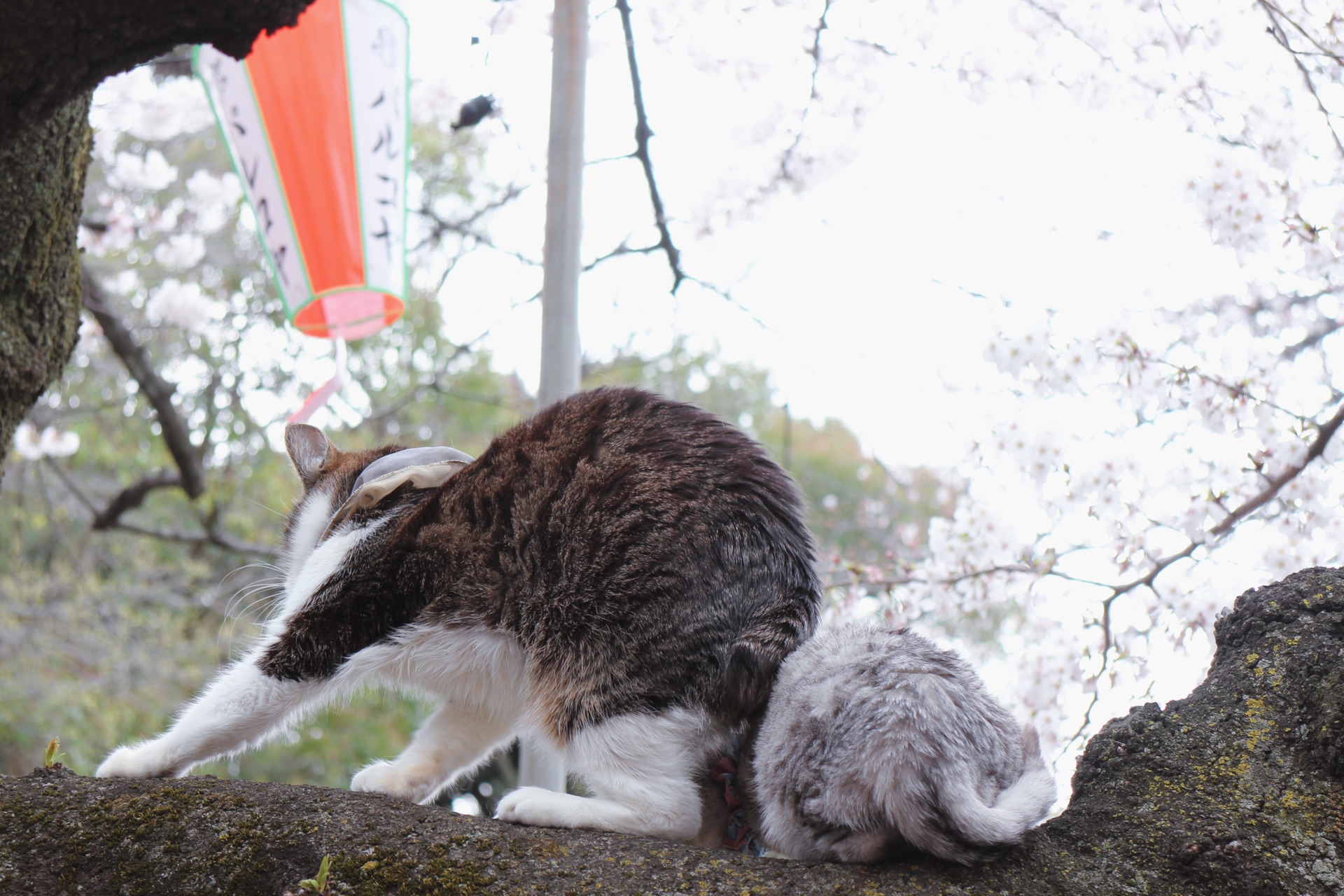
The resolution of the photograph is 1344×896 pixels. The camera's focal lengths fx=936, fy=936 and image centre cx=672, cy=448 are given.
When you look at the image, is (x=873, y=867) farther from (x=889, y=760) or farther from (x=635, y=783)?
(x=635, y=783)

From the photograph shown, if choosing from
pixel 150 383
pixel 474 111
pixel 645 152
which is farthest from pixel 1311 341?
Answer: pixel 150 383

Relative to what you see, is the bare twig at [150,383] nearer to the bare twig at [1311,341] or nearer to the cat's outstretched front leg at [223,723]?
the cat's outstretched front leg at [223,723]

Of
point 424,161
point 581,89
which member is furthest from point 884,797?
point 424,161

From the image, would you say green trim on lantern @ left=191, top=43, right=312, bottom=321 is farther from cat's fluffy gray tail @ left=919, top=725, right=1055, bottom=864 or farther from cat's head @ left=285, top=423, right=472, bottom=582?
cat's fluffy gray tail @ left=919, top=725, right=1055, bottom=864

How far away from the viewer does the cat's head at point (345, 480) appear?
Answer: 1652 mm

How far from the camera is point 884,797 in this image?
105 centimetres

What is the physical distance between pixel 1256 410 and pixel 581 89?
6.03ft

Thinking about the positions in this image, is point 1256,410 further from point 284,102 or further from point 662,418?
point 284,102

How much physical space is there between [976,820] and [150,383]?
297 cm

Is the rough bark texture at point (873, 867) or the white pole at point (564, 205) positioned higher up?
the white pole at point (564, 205)

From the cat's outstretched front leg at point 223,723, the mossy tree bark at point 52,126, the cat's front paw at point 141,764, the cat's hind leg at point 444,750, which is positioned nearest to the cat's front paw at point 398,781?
the cat's hind leg at point 444,750

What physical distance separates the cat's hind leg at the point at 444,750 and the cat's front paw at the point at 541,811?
1.12 feet

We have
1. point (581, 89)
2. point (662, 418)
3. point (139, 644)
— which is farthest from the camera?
point (139, 644)

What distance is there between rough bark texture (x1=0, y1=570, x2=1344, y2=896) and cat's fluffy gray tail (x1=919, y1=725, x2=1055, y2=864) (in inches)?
1.0
